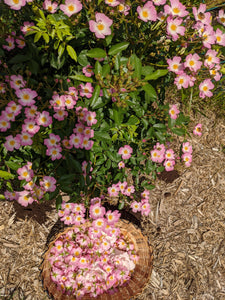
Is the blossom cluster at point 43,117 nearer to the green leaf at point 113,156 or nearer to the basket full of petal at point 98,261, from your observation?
the green leaf at point 113,156

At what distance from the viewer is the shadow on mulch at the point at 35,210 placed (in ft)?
7.66

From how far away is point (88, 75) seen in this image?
4.77 ft

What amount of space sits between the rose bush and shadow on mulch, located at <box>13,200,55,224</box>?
631 mm

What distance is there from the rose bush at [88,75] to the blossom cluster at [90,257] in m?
0.50

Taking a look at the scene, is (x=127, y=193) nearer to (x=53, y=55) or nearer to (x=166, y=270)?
(x=166, y=270)

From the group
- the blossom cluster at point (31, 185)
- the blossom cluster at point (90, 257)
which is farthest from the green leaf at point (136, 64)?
the blossom cluster at point (90, 257)

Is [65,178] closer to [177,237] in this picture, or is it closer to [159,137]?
[159,137]

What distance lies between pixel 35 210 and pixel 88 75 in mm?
1523

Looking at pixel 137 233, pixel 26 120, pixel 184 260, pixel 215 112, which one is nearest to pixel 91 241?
pixel 137 233

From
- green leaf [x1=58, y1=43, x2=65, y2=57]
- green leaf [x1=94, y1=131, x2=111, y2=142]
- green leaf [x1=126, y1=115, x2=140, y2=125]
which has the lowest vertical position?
green leaf [x1=94, y1=131, x2=111, y2=142]

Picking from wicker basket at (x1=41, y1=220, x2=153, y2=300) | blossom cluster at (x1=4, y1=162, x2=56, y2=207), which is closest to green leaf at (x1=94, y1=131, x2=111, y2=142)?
blossom cluster at (x1=4, y1=162, x2=56, y2=207)

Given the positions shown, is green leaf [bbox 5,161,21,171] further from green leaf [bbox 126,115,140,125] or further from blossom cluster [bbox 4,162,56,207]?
green leaf [bbox 126,115,140,125]

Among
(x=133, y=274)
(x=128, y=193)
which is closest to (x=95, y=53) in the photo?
(x=128, y=193)

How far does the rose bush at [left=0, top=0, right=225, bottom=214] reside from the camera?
127cm
